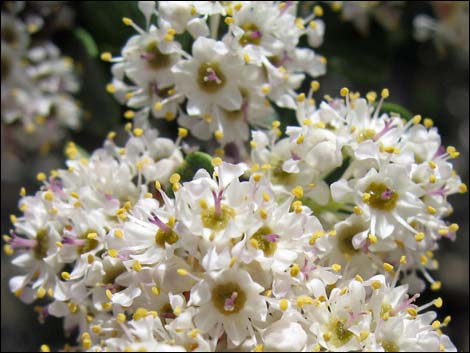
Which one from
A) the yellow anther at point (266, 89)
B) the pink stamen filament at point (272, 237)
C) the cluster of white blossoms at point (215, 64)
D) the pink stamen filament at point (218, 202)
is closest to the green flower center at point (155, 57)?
the cluster of white blossoms at point (215, 64)

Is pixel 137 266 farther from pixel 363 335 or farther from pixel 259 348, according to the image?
pixel 363 335

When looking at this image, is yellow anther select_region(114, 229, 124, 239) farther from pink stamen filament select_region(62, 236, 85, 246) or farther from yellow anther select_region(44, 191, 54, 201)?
yellow anther select_region(44, 191, 54, 201)

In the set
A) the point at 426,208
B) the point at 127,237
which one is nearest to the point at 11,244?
the point at 127,237

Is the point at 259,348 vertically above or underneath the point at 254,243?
underneath

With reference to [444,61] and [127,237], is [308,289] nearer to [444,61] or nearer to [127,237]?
[127,237]

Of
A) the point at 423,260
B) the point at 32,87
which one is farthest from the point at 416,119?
the point at 32,87

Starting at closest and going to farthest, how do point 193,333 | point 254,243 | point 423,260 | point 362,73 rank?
point 193,333 → point 254,243 → point 423,260 → point 362,73
